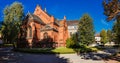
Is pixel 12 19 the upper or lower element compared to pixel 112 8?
upper

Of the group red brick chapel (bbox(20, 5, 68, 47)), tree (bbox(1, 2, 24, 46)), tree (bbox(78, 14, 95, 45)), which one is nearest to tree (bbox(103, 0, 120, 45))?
red brick chapel (bbox(20, 5, 68, 47))

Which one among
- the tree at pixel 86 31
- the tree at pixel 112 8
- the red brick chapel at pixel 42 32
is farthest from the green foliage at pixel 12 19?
the tree at pixel 112 8

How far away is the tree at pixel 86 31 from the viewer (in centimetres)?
5981

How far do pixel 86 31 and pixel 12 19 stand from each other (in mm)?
30000

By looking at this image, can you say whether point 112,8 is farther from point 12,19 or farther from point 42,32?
point 12,19

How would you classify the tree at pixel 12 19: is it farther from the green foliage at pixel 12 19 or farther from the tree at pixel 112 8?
the tree at pixel 112 8

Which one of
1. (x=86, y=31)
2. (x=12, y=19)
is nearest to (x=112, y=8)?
(x=86, y=31)

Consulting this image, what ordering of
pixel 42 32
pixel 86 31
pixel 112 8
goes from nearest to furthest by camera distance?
pixel 112 8
pixel 42 32
pixel 86 31

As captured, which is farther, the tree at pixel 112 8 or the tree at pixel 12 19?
the tree at pixel 12 19

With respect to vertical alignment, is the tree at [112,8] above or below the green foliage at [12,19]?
below

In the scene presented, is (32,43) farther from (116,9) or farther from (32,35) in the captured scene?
(116,9)

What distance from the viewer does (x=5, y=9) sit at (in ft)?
215

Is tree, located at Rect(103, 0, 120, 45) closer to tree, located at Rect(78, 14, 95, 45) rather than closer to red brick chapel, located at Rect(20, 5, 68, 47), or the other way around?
red brick chapel, located at Rect(20, 5, 68, 47)

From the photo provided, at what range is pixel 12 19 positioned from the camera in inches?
2552
